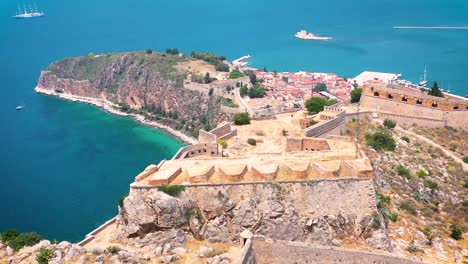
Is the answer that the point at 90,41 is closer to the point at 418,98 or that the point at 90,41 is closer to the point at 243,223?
the point at 418,98

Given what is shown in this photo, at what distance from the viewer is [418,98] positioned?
47.0 metres

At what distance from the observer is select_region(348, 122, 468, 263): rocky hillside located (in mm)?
30500

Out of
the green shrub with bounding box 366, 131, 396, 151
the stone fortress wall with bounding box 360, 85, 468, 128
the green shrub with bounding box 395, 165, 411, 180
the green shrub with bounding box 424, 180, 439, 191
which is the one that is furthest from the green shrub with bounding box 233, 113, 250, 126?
the green shrub with bounding box 424, 180, 439, 191

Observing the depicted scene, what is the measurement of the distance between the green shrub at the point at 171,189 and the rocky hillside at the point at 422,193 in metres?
13.2

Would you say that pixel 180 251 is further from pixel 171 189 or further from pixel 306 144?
pixel 306 144

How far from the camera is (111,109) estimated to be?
356 ft

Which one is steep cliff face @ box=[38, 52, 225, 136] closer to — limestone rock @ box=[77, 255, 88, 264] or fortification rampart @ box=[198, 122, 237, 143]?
fortification rampart @ box=[198, 122, 237, 143]

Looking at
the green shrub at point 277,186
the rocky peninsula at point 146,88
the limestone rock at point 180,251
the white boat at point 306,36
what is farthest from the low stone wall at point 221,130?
the white boat at point 306,36

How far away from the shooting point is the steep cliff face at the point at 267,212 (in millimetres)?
27188

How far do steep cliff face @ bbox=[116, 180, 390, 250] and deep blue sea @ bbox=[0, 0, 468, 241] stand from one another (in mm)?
28471

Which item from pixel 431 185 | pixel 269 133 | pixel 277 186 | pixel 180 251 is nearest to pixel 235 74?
pixel 269 133

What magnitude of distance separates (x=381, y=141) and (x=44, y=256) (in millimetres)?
28551

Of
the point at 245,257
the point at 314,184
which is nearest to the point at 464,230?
the point at 314,184

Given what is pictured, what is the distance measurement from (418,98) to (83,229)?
38212mm
